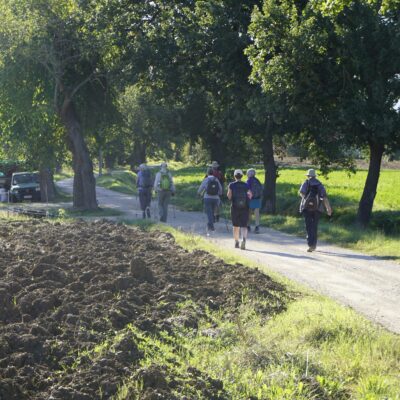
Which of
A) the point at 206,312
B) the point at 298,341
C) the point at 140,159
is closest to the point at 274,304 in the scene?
the point at 206,312

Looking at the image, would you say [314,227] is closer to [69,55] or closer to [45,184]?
[69,55]

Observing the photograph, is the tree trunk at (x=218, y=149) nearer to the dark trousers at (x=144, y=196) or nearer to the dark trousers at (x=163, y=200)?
the dark trousers at (x=144, y=196)

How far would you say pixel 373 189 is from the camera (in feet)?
81.4

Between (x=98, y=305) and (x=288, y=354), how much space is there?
2718mm

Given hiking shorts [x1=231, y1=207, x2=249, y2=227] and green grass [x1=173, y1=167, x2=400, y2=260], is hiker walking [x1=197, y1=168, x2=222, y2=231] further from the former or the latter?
hiking shorts [x1=231, y1=207, x2=249, y2=227]

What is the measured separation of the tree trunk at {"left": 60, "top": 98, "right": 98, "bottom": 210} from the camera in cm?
3022

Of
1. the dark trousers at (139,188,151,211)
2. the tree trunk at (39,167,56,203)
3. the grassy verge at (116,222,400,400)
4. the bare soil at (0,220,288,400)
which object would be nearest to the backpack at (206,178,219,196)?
the dark trousers at (139,188,151,211)

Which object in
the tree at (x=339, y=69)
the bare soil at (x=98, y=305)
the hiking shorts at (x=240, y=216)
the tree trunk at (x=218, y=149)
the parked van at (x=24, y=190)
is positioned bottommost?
the parked van at (x=24, y=190)

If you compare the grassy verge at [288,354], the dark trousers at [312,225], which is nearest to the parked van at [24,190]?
the dark trousers at [312,225]

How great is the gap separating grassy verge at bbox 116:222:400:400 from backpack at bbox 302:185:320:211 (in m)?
7.93

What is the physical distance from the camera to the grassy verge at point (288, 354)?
6.39 m

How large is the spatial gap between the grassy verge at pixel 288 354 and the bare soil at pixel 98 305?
0.66 feet

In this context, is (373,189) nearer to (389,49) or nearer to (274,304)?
(389,49)

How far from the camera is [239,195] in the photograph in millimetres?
17969
